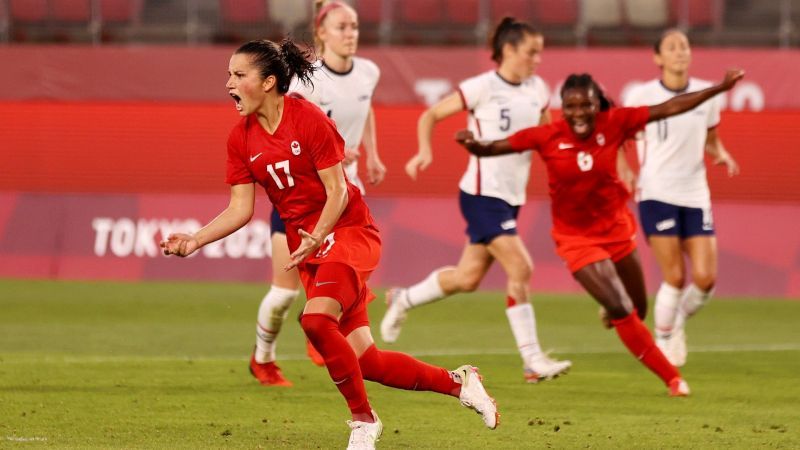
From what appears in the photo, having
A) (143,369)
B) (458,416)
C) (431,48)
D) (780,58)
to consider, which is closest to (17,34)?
(431,48)

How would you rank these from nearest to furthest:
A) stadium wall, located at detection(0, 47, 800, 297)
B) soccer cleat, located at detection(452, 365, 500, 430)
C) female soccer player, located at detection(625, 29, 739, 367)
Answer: soccer cleat, located at detection(452, 365, 500, 430) < female soccer player, located at detection(625, 29, 739, 367) < stadium wall, located at detection(0, 47, 800, 297)

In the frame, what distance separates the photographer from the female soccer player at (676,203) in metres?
11.6

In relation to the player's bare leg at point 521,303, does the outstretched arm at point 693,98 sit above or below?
above

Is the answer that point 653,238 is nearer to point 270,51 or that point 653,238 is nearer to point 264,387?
point 264,387

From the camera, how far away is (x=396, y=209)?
18344 mm

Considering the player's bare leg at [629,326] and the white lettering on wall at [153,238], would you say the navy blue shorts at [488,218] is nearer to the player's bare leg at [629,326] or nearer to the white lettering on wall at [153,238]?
the player's bare leg at [629,326]

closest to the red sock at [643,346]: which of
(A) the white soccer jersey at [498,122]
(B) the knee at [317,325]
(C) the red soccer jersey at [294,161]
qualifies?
(A) the white soccer jersey at [498,122]

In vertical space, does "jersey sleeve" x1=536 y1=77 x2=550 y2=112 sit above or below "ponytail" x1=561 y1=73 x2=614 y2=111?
below

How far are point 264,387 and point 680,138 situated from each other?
4.02 meters

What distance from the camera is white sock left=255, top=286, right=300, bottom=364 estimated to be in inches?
391

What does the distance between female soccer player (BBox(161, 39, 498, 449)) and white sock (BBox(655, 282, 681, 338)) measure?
13.7ft

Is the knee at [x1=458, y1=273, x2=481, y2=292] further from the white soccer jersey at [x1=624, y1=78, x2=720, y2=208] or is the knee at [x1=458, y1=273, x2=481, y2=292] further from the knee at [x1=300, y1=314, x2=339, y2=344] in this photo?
the knee at [x1=300, y1=314, x2=339, y2=344]

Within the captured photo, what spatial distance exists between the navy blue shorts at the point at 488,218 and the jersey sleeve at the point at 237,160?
3696 mm

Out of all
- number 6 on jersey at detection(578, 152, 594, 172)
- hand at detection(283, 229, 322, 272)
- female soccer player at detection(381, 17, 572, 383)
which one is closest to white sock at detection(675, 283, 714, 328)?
female soccer player at detection(381, 17, 572, 383)
